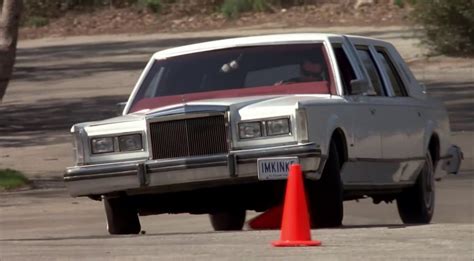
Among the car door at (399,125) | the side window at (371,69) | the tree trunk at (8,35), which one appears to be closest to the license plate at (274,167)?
the car door at (399,125)

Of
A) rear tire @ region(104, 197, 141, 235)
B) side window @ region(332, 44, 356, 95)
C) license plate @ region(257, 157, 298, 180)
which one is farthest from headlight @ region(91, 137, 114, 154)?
side window @ region(332, 44, 356, 95)

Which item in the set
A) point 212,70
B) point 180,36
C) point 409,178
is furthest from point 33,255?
point 180,36

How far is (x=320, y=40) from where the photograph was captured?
40.8 feet

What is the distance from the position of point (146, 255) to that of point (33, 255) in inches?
33.5

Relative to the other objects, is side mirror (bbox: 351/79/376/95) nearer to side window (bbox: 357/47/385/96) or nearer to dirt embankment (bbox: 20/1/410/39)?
side window (bbox: 357/47/385/96)

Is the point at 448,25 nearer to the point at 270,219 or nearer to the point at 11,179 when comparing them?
the point at 11,179

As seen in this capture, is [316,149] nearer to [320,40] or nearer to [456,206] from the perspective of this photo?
[320,40]

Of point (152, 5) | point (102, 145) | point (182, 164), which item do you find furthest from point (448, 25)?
point (182, 164)

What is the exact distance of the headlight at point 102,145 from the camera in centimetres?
1138

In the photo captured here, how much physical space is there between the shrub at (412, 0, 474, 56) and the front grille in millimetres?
26680

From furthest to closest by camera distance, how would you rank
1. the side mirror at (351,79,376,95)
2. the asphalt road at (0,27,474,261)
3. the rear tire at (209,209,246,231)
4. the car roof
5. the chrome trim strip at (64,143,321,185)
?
the rear tire at (209,209,246,231), the car roof, the side mirror at (351,79,376,95), the chrome trim strip at (64,143,321,185), the asphalt road at (0,27,474,261)

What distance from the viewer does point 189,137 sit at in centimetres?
1116

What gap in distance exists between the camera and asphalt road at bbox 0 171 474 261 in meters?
9.45

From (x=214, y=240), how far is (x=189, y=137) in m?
0.94
